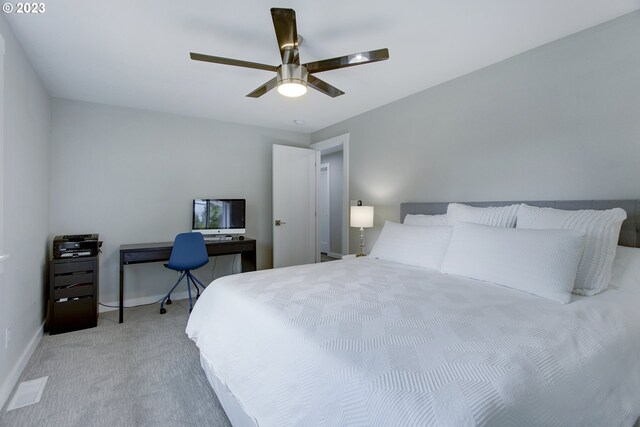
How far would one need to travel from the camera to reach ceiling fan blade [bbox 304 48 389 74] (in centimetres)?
181

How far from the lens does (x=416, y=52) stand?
2307 mm

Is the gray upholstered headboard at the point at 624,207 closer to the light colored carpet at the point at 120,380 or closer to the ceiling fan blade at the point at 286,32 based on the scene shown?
the ceiling fan blade at the point at 286,32

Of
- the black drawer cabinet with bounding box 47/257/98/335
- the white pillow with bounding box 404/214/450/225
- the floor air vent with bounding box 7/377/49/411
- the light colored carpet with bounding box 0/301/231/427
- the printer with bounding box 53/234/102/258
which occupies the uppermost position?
the white pillow with bounding box 404/214/450/225

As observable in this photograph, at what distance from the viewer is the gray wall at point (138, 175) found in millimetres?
3256

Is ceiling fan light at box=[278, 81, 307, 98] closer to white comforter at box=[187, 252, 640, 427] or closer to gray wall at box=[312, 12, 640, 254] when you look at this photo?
white comforter at box=[187, 252, 640, 427]

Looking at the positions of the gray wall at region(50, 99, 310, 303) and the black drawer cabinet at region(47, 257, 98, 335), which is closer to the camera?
the black drawer cabinet at region(47, 257, 98, 335)

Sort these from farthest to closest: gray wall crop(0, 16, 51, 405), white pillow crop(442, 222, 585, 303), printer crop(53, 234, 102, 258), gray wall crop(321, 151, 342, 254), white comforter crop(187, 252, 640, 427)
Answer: gray wall crop(321, 151, 342, 254) < printer crop(53, 234, 102, 258) < gray wall crop(0, 16, 51, 405) < white pillow crop(442, 222, 585, 303) < white comforter crop(187, 252, 640, 427)

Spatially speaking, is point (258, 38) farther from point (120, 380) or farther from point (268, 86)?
point (120, 380)

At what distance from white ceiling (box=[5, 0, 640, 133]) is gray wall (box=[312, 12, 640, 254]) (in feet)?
0.53

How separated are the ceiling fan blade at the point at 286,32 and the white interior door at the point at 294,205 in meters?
2.34

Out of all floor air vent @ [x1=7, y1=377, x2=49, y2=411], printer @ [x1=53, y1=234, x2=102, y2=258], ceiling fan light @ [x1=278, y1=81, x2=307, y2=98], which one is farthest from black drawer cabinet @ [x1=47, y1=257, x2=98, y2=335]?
ceiling fan light @ [x1=278, y1=81, x2=307, y2=98]

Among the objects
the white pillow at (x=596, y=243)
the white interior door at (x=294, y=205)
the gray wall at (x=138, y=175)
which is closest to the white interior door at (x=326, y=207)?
the white interior door at (x=294, y=205)

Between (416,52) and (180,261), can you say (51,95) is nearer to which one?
(180,261)

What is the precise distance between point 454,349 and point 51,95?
4.32 m
